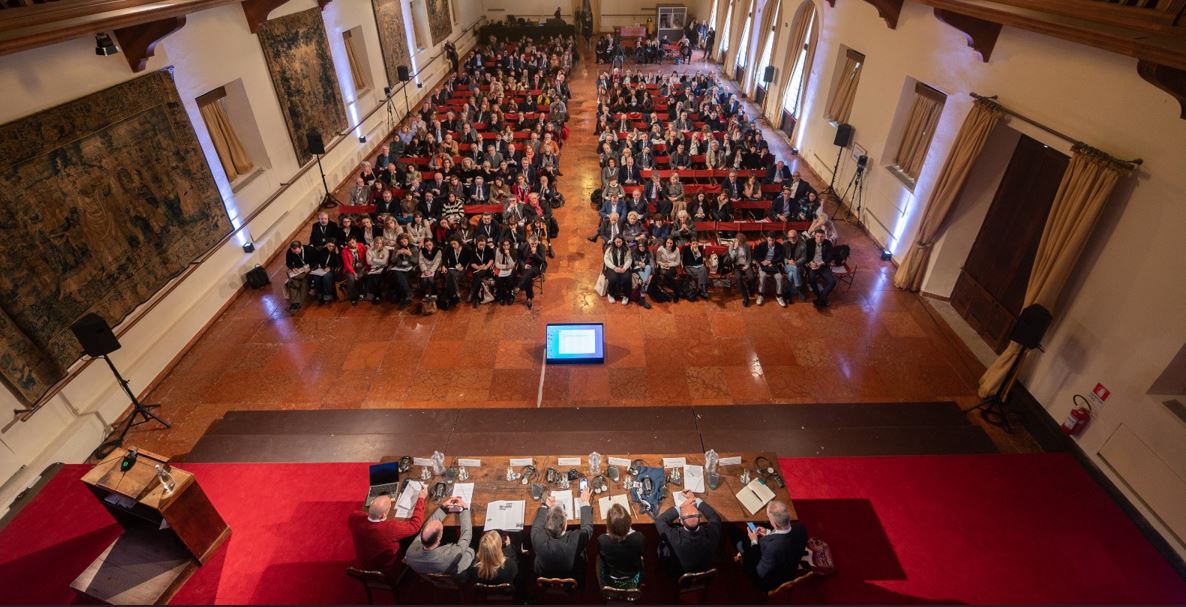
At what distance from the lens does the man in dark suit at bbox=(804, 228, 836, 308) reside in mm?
7922

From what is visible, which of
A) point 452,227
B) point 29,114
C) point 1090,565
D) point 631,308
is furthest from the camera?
point 452,227

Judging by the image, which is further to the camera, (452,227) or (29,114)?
(452,227)

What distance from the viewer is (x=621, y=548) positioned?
376 centimetres

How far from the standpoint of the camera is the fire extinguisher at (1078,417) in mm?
5359

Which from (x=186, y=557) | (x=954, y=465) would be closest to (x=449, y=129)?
(x=186, y=557)

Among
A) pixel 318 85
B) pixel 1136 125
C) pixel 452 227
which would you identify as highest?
pixel 1136 125

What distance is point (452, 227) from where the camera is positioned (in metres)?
8.97

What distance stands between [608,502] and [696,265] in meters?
4.54

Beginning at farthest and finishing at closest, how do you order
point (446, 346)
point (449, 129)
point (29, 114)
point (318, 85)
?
point (449, 129) < point (318, 85) < point (446, 346) < point (29, 114)

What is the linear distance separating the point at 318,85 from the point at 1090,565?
1344 centimetres

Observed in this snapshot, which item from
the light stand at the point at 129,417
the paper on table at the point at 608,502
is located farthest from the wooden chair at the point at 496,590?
the light stand at the point at 129,417

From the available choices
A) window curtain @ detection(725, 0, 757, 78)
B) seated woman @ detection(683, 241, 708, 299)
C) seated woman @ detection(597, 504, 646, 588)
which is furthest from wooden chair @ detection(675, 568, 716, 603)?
window curtain @ detection(725, 0, 757, 78)

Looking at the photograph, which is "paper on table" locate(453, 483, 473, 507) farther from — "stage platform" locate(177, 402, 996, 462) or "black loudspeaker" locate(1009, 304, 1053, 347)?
"black loudspeaker" locate(1009, 304, 1053, 347)

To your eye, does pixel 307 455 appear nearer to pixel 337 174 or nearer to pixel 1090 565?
pixel 1090 565
